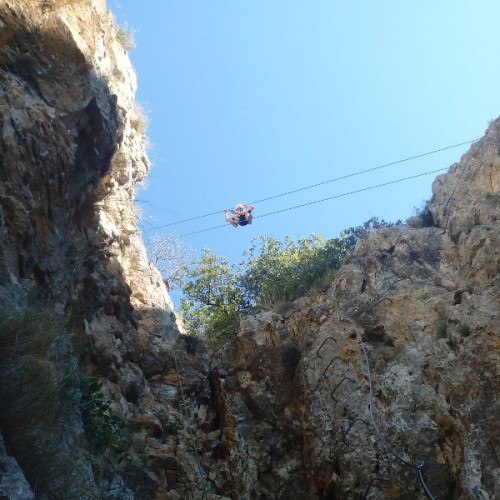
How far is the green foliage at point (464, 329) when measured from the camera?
9.51 metres

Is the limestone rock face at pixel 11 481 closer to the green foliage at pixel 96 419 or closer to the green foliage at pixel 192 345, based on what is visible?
the green foliage at pixel 96 419

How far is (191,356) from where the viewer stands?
44.3 ft

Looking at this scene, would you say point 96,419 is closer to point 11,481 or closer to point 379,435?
point 11,481

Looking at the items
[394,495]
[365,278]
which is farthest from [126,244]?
[394,495]

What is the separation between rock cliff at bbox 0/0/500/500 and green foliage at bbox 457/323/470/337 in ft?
0.34

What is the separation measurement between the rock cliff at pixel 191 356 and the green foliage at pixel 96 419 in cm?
3

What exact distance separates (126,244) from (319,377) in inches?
242

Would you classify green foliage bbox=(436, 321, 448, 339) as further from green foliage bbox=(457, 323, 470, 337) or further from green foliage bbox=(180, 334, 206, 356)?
green foliage bbox=(180, 334, 206, 356)

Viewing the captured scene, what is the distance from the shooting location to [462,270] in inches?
450

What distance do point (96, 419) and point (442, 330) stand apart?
6037 mm

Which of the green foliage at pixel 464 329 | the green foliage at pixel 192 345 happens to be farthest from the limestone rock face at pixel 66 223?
the green foliage at pixel 464 329

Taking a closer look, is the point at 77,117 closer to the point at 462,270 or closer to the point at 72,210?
the point at 72,210

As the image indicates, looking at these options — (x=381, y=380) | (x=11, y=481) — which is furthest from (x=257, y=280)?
(x=11, y=481)

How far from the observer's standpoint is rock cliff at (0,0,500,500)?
7543mm
